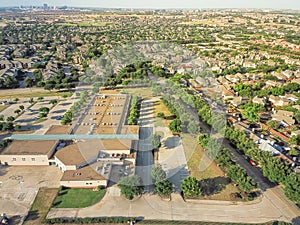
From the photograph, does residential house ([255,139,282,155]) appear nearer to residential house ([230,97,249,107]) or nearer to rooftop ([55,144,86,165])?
residential house ([230,97,249,107])

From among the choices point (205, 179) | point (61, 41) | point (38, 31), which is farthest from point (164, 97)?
point (38, 31)

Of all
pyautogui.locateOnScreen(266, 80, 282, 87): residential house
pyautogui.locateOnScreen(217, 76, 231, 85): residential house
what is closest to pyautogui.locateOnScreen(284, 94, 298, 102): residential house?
pyautogui.locateOnScreen(266, 80, 282, 87): residential house

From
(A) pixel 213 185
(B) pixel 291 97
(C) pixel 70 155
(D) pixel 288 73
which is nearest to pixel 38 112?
(C) pixel 70 155

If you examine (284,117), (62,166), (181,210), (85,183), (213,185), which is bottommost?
(181,210)

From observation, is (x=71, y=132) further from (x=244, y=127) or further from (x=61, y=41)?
(x=61, y=41)

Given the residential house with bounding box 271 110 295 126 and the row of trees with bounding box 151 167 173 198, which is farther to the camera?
the residential house with bounding box 271 110 295 126

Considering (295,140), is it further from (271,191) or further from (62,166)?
(62,166)

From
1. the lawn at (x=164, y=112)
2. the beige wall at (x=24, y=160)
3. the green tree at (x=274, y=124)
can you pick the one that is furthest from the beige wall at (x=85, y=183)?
the green tree at (x=274, y=124)
